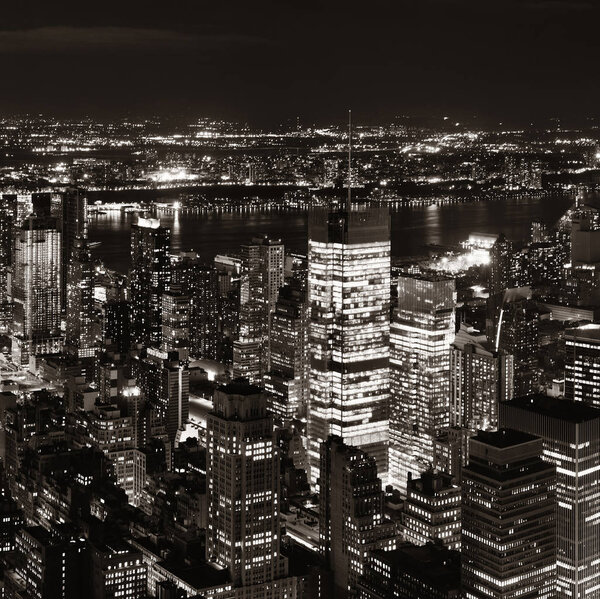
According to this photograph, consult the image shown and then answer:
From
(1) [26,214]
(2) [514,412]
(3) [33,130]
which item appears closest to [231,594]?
(2) [514,412]

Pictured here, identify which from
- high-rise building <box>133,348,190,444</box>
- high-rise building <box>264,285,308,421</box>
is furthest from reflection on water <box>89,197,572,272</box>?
high-rise building <box>133,348,190,444</box>

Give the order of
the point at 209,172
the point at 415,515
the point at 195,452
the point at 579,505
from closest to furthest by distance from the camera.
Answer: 1. the point at 579,505
2. the point at 415,515
3. the point at 195,452
4. the point at 209,172

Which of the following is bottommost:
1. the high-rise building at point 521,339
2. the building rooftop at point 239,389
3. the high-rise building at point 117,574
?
the high-rise building at point 117,574

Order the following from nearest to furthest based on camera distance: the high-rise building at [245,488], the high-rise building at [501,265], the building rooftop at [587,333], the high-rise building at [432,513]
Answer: the high-rise building at [245,488] → the high-rise building at [432,513] → the building rooftop at [587,333] → the high-rise building at [501,265]

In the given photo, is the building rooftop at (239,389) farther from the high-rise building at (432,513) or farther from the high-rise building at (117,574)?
the high-rise building at (432,513)

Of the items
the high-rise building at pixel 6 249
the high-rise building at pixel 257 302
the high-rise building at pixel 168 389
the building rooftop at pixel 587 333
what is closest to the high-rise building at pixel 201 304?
the high-rise building at pixel 257 302

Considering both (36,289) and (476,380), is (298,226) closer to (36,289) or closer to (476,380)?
(36,289)

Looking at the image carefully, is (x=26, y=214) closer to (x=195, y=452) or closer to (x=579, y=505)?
(x=195, y=452)

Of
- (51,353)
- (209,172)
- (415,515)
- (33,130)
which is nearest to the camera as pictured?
(415,515)
